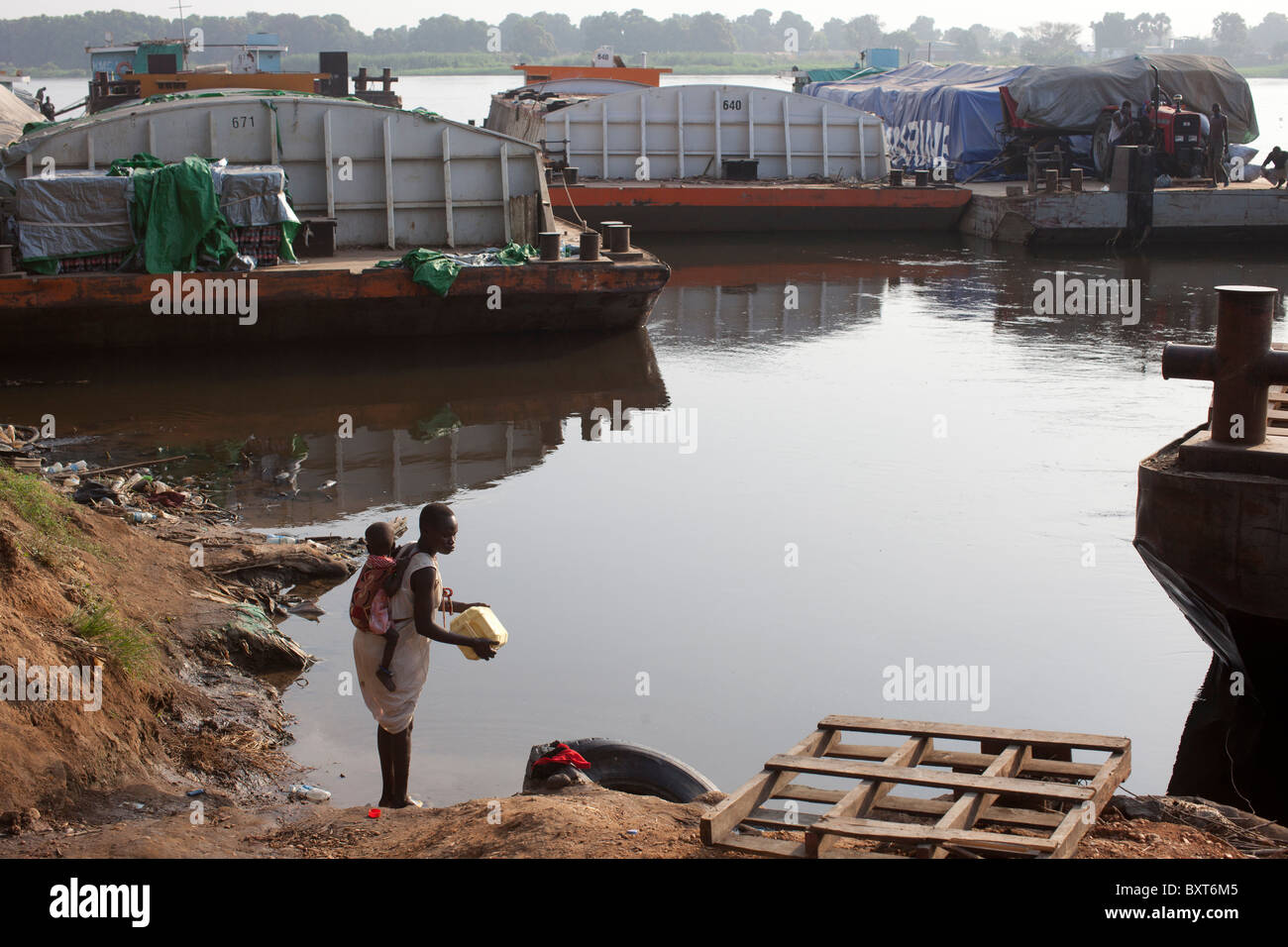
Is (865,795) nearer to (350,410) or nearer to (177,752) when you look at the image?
(177,752)

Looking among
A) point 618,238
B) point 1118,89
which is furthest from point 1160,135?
point 618,238

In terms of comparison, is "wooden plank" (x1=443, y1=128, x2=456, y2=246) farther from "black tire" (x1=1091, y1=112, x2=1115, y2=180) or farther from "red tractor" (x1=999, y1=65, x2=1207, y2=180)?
"black tire" (x1=1091, y1=112, x2=1115, y2=180)

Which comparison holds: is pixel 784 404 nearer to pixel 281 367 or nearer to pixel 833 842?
pixel 281 367

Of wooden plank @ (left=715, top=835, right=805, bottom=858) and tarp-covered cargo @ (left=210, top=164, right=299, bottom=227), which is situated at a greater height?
tarp-covered cargo @ (left=210, top=164, right=299, bottom=227)

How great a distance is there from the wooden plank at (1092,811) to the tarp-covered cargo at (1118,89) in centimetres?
2650

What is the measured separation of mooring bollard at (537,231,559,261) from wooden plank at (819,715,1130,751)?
35.0ft

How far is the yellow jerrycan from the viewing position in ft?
17.7

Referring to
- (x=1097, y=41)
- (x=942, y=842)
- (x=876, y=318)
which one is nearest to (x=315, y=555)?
(x=942, y=842)

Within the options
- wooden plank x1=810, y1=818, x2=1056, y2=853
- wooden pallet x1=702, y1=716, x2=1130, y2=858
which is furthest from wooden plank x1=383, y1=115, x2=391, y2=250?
wooden plank x1=810, y1=818, x2=1056, y2=853

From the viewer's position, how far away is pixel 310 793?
18.6 ft

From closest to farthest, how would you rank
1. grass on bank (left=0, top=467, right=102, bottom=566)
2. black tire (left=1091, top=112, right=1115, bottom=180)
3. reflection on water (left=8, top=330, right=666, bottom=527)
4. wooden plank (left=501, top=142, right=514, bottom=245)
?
grass on bank (left=0, top=467, right=102, bottom=566)
reflection on water (left=8, top=330, right=666, bottom=527)
wooden plank (left=501, top=142, right=514, bottom=245)
black tire (left=1091, top=112, right=1115, bottom=180)

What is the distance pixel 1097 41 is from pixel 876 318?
17857cm

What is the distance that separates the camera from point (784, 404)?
13.4 m

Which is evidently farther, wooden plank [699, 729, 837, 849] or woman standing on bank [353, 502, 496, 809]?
woman standing on bank [353, 502, 496, 809]
